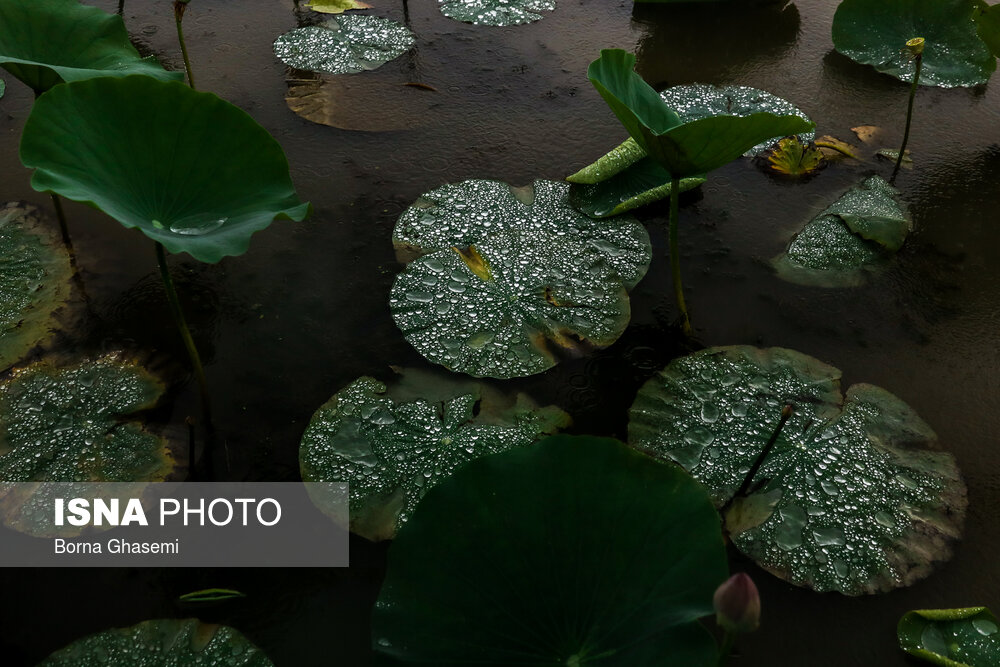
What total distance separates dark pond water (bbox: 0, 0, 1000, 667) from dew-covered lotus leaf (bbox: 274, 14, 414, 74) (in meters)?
0.08

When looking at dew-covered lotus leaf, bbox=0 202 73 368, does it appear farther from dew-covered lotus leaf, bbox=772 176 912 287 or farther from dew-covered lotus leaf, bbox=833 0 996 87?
dew-covered lotus leaf, bbox=833 0 996 87

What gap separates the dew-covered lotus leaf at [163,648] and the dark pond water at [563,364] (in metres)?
0.05

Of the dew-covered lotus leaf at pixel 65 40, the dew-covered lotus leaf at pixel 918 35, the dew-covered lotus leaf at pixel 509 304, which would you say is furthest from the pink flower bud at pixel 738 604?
the dew-covered lotus leaf at pixel 918 35

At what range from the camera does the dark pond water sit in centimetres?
138

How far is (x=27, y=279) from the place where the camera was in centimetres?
191

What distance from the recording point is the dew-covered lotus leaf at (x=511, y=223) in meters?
2.04

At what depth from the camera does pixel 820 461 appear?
156 cm

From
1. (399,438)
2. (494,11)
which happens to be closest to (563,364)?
(399,438)

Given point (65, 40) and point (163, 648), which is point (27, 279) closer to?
point (65, 40)

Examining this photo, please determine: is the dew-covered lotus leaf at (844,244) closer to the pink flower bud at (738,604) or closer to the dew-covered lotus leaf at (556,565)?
the dew-covered lotus leaf at (556,565)

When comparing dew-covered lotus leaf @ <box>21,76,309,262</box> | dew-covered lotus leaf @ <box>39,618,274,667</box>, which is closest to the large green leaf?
dew-covered lotus leaf @ <box>21,76,309,262</box>

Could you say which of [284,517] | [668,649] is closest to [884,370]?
[668,649]

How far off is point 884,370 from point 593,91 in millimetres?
1469

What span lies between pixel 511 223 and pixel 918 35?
1.88 metres
